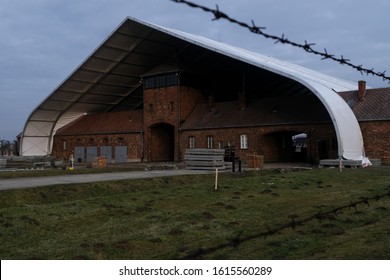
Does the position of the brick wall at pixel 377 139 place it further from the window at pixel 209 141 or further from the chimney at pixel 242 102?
the window at pixel 209 141

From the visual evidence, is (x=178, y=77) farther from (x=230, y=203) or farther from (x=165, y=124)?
(x=230, y=203)

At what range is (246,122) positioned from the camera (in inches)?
1373

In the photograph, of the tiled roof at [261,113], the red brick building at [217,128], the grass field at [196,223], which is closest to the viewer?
the grass field at [196,223]

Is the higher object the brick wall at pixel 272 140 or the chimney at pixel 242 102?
the chimney at pixel 242 102

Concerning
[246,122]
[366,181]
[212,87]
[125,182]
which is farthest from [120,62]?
[366,181]

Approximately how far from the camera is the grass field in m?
7.55

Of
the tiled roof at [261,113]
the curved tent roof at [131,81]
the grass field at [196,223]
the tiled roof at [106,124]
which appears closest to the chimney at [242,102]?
the tiled roof at [261,113]

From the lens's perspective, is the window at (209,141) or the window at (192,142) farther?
A: the window at (192,142)

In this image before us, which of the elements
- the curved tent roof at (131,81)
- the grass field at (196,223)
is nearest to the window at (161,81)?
the curved tent roof at (131,81)

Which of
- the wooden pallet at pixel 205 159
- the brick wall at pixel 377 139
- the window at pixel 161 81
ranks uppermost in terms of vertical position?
the window at pixel 161 81

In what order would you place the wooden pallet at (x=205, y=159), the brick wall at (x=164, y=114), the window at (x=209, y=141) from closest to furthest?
the wooden pallet at (x=205, y=159)
the window at (x=209, y=141)
the brick wall at (x=164, y=114)

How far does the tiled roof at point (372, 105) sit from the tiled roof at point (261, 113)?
2.25 metres

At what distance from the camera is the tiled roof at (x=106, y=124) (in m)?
43.1

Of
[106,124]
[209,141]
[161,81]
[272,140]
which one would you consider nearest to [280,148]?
Answer: [272,140]
